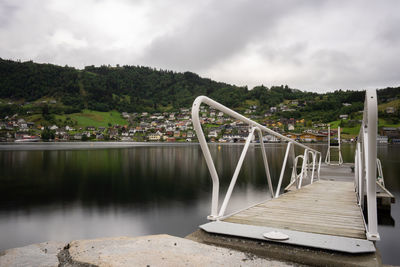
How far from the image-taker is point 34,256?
114 inches

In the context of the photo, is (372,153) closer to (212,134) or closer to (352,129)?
(352,129)

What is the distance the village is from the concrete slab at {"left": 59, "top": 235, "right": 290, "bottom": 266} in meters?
Result: 92.4

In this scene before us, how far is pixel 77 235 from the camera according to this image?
8.87 meters

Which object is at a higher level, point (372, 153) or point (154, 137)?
point (154, 137)

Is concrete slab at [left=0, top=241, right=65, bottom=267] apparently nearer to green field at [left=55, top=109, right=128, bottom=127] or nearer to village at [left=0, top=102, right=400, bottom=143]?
village at [left=0, top=102, right=400, bottom=143]

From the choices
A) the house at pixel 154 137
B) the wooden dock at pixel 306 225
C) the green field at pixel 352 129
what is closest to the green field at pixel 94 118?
the house at pixel 154 137

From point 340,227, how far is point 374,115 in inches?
62.1

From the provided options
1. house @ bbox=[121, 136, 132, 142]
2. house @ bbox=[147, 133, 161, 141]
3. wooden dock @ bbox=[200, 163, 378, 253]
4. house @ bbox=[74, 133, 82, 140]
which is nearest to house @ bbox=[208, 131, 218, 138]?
house @ bbox=[147, 133, 161, 141]

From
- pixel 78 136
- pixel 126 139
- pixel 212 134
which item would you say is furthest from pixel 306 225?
pixel 212 134

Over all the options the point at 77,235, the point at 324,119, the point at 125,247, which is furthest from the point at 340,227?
the point at 324,119

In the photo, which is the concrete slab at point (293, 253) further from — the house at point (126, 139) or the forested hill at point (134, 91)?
the forested hill at point (134, 91)

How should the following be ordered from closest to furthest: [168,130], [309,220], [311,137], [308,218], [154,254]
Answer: [154,254] < [309,220] < [308,218] < [311,137] < [168,130]

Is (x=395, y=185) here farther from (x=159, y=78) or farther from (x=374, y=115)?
(x=159, y=78)

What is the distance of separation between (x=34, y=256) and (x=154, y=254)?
4.04ft
